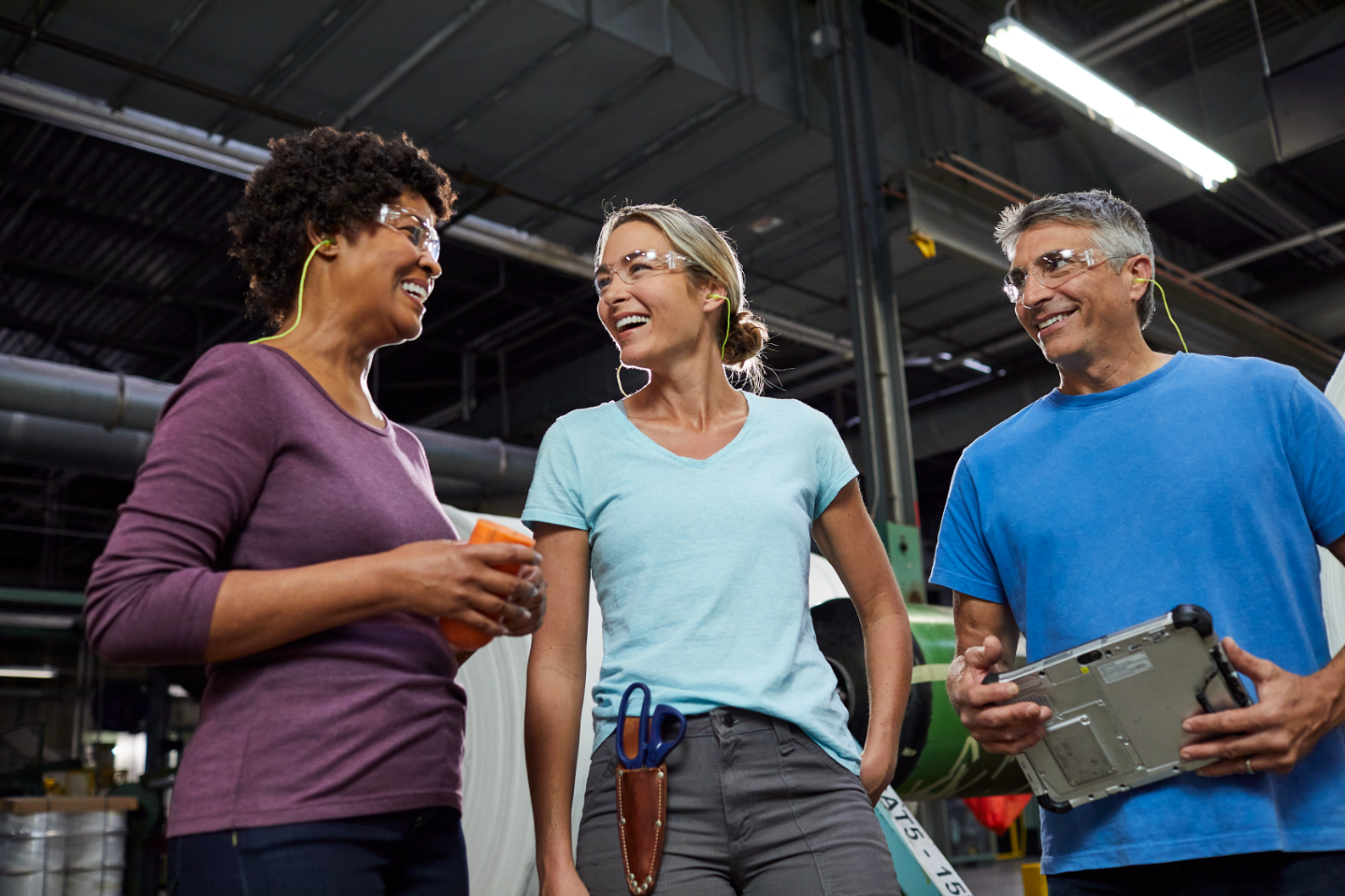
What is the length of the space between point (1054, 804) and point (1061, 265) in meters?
0.81

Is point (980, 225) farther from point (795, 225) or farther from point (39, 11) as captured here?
point (39, 11)

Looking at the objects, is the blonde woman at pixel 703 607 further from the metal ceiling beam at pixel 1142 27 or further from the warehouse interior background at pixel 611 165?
the metal ceiling beam at pixel 1142 27

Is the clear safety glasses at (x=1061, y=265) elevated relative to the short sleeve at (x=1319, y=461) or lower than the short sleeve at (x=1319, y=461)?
elevated

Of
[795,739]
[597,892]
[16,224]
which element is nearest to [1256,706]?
[795,739]

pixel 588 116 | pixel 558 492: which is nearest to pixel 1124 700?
pixel 558 492

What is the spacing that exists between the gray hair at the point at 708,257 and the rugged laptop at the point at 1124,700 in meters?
0.65

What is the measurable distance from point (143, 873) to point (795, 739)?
7620mm

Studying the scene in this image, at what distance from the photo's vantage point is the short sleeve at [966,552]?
5.49ft

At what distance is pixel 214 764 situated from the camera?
1.07m

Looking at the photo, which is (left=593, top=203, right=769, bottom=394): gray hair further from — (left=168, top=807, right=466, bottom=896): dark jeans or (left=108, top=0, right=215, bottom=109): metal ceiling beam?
(left=108, top=0, right=215, bottom=109): metal ceiling beam

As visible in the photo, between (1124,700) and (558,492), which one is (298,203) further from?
(1124,700)

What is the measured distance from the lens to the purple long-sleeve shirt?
105 centimetres

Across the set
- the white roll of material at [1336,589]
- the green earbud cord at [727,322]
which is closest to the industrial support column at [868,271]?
the white roll of material at [1336,589]

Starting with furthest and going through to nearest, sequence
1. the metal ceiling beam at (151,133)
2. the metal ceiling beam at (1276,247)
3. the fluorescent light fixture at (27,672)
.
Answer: the fluorescent light fixture at (27,672) → the metal ceiling beam at (1276,247) → the metal ceiling beam at (151,133)
